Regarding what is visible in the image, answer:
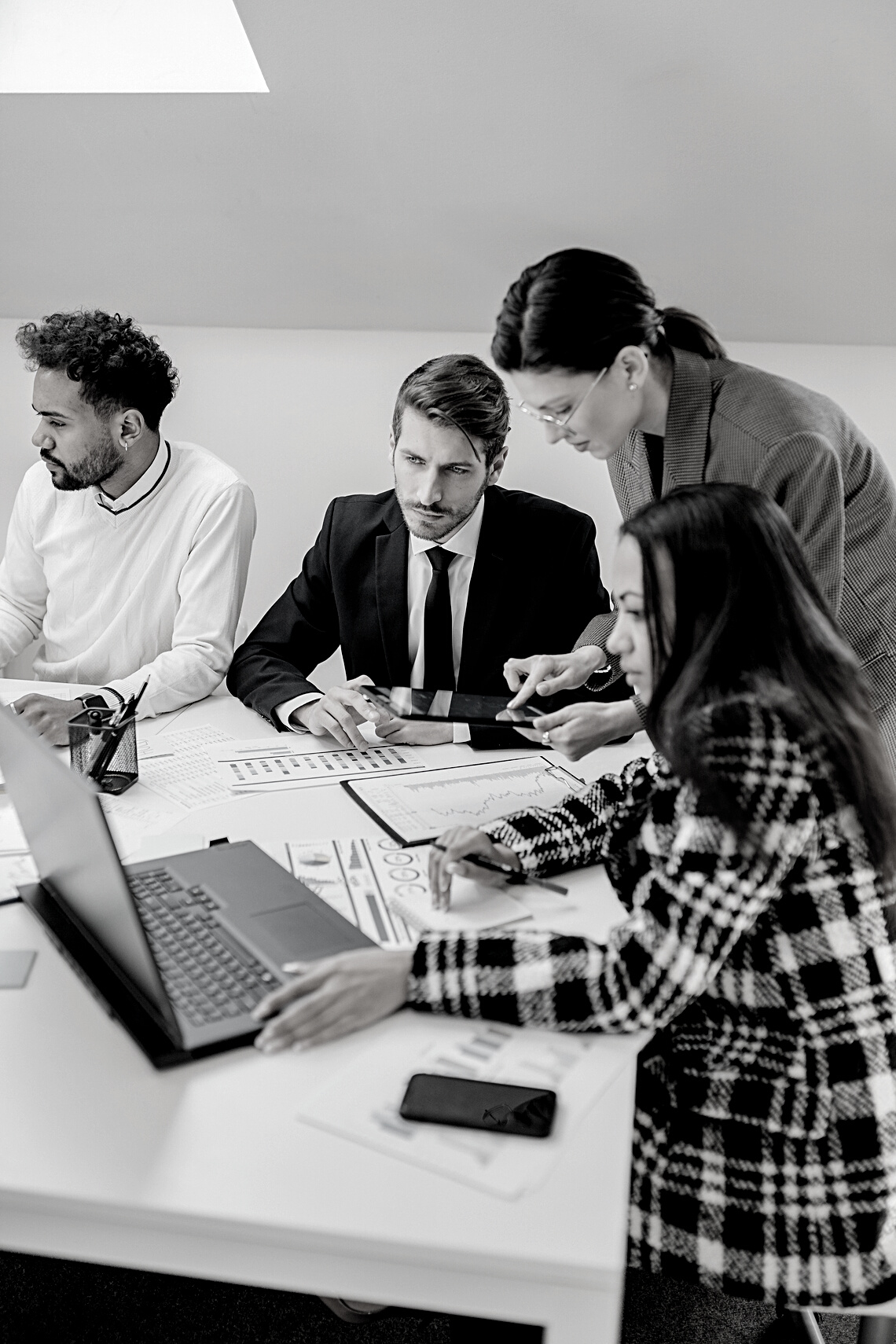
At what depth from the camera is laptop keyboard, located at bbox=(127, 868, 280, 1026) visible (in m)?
1.01

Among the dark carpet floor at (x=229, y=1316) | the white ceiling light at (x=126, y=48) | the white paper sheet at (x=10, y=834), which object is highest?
the white ceiling light at (x=126, y=48)

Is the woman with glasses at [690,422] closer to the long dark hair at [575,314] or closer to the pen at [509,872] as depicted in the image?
the long dark hair at [575,314]

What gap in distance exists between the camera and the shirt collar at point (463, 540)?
2252 millimetres

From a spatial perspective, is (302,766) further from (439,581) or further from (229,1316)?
(229,1316)

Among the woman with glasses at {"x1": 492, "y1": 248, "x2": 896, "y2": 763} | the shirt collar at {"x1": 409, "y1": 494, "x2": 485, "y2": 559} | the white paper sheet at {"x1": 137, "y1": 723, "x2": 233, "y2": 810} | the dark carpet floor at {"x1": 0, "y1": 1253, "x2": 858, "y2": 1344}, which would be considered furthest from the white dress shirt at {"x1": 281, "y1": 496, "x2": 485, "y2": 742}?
the dark carpet floor at {"x1": 0, "y1": 1253, "x2": 858, "y2": 1344}

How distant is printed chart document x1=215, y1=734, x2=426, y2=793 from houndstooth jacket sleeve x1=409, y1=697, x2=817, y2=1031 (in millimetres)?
685

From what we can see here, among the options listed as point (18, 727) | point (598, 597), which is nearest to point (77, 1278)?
point (18, 727)

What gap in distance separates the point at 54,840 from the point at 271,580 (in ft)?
7.20

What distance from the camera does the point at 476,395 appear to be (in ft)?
6.81

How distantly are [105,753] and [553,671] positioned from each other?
2.43ft

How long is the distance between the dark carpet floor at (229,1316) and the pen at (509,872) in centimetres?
63

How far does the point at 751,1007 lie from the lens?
104cm

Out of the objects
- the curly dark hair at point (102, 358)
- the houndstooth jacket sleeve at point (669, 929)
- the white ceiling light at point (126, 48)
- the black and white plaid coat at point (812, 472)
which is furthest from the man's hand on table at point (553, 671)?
the white ceiling light at point (126, 48)

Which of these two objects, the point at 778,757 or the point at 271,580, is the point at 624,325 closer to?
the point at 778,757
